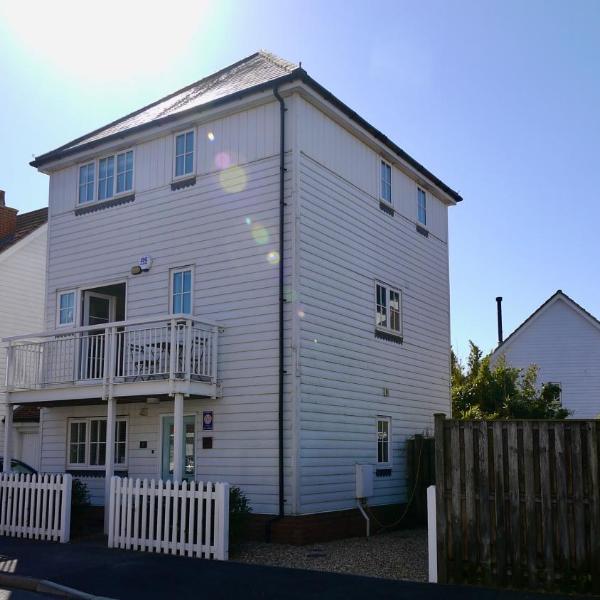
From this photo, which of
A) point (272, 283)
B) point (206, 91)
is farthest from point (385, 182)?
point (272, 283)

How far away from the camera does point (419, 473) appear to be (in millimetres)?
17859

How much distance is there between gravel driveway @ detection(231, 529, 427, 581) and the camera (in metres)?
11.0

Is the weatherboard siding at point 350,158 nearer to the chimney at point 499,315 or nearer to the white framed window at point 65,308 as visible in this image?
the white framed window at point 65,308

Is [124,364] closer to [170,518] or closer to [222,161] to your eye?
[170,518]

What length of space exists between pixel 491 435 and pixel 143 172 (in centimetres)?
1080

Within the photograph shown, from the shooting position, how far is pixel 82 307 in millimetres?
18031

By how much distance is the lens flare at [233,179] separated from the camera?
51.6ft

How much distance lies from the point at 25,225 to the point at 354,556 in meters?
20.4

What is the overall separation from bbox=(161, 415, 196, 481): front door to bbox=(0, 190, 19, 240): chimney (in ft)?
48.9

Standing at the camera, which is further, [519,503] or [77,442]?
[77,442]

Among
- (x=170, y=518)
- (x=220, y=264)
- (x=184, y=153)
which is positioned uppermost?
(x=184, y=153)

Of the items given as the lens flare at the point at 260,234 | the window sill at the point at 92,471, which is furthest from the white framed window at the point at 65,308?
the lens flare at the point at 260,234

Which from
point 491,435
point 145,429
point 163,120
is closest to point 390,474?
point 145,429

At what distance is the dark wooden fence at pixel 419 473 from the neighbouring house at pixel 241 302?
1.09 ft
